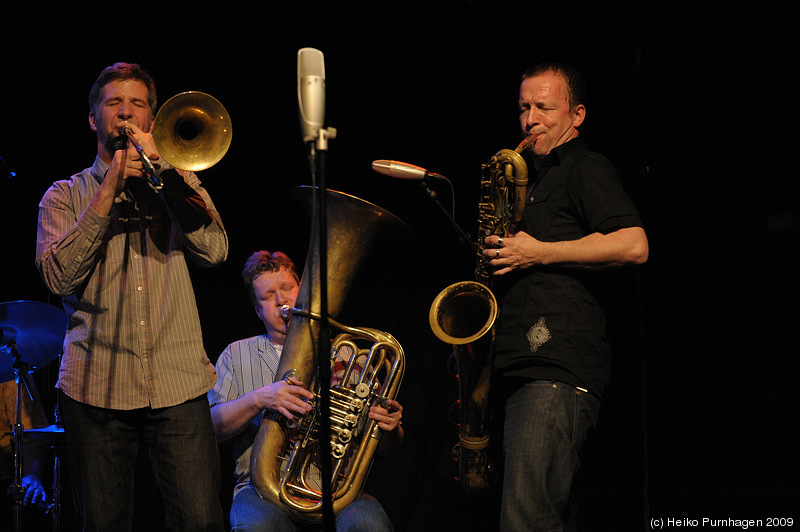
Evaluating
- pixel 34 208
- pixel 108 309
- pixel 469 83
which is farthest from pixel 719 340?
pixel 34 208

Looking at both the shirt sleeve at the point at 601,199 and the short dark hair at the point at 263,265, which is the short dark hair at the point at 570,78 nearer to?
the shirt sleeve at the point at 601,199

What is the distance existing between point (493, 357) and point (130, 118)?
5.21ft

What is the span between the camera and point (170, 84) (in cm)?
399

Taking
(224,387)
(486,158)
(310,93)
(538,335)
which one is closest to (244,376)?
(224,387)

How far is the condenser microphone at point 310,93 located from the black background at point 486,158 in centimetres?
207

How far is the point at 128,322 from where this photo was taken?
249 cm

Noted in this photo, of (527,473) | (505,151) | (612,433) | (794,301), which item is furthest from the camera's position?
(612,433)

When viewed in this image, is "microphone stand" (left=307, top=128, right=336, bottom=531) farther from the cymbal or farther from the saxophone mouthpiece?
the cymbal

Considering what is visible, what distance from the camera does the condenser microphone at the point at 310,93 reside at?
6.30 feet

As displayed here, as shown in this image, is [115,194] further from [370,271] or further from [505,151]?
[370,271]

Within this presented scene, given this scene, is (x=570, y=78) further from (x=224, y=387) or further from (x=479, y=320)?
(x=224, y=387)

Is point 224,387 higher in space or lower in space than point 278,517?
higher

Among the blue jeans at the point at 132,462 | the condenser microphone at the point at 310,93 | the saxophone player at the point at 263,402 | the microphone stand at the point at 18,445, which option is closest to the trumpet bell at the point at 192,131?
the condenser microphone at the point at 310,93

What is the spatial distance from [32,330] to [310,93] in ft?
8.01
